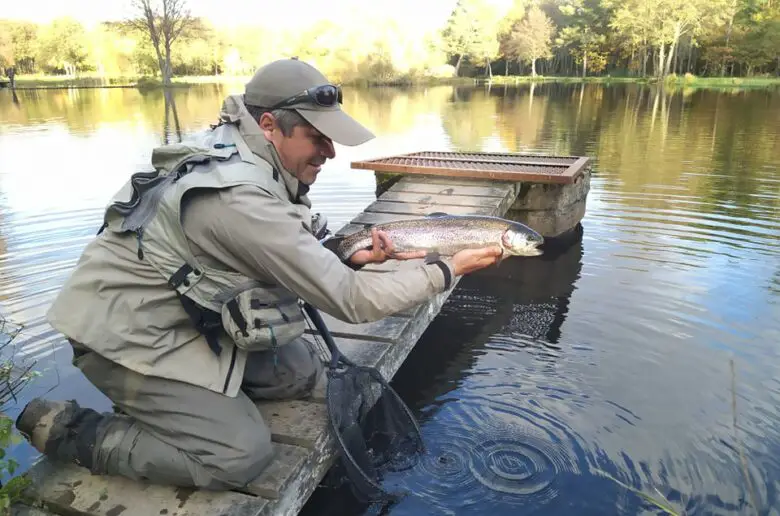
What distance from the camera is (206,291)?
8.62 ft

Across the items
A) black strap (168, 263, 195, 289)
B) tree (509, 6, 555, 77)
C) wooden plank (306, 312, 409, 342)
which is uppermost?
tree (509, 6, 555, 77)

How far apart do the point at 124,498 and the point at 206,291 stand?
1.08 meters

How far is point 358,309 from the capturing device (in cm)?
281

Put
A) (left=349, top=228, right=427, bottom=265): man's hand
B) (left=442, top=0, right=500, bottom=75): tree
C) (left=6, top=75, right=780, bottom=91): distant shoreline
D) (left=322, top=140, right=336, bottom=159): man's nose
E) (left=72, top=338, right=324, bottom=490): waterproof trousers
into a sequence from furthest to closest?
(left=442, top=0, right=500, bottom=75): tree < (left=6, top=75, right=780, bottom=91): distant shoreline < (left=349, top=228, right=427, bottom=265): man's hand < (left=322, top=140, right=336, bottom=159): man's nose < (left=72, top=338, right=324, bottom=490): waterproof trousers

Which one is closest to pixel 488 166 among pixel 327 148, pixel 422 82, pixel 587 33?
pixel 327 148

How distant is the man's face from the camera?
2.87 meters

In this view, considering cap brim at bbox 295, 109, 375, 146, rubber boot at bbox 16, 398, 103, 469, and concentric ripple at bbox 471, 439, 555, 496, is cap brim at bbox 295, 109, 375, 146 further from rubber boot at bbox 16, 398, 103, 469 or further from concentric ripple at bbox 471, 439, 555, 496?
concentric ripple at bbox 471, 439, 555, 496

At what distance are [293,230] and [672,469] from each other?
328 cm

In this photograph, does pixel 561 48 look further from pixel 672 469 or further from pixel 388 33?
pixel 672 469

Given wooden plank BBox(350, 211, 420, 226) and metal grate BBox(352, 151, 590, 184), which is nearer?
wooden plank BBox(350, 211, 420, 226)

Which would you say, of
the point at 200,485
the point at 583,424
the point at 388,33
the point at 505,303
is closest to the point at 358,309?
the point at 200,485

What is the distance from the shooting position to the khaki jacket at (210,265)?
2.48 meters

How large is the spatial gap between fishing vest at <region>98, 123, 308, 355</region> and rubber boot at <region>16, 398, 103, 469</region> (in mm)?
824

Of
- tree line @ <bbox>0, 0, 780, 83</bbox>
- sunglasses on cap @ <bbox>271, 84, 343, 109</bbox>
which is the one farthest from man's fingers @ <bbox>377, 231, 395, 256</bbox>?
tree line @ <bbox>0, 0, 780, 83</bbox>
